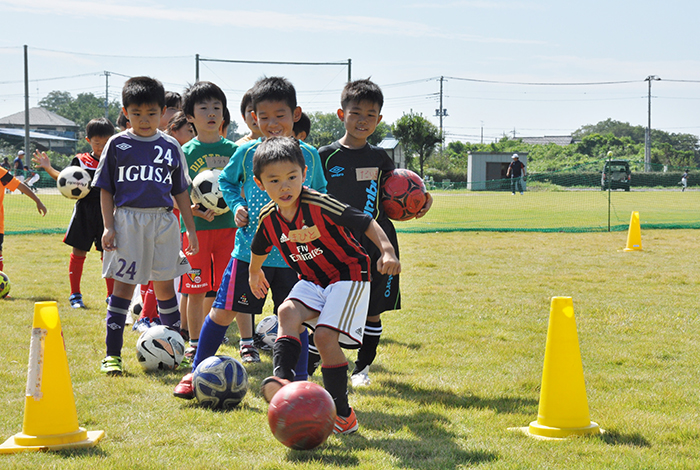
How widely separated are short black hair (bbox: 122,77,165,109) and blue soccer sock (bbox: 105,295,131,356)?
1412mm

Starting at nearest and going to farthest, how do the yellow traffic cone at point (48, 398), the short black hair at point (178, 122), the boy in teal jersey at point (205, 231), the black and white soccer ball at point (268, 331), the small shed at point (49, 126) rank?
the yellow traffic cone at point (48, 398) → the boy in teal jersey at point (205, 231) → the black and white soccer ball at point (268, 331) → the short black hair at point (178, 122) → the small shed at point (49, 126)

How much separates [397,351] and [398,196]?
1.55 m

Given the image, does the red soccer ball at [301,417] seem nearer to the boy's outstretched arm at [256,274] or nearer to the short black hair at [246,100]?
the boy's outstretched arm at [256,274]

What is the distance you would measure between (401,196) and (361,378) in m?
1.31

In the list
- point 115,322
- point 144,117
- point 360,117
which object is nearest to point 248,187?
point 360,117

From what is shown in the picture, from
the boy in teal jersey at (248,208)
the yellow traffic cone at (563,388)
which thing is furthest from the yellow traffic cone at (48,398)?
the yellow traffic cone at (563,388)

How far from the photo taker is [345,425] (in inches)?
139

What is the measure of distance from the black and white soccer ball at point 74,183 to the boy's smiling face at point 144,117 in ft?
A: 7.06

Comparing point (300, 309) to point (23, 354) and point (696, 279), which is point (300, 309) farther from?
point (696, 279)

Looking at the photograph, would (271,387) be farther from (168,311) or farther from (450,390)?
(168,311)

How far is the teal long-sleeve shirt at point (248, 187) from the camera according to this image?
413 centimetres

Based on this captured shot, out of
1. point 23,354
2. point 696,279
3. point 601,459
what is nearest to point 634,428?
point 601,459

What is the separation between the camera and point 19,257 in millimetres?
12164

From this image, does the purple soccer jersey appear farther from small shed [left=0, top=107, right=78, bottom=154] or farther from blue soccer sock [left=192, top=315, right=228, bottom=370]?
small shed [left=0, top=107, right=78, bottom=154]
